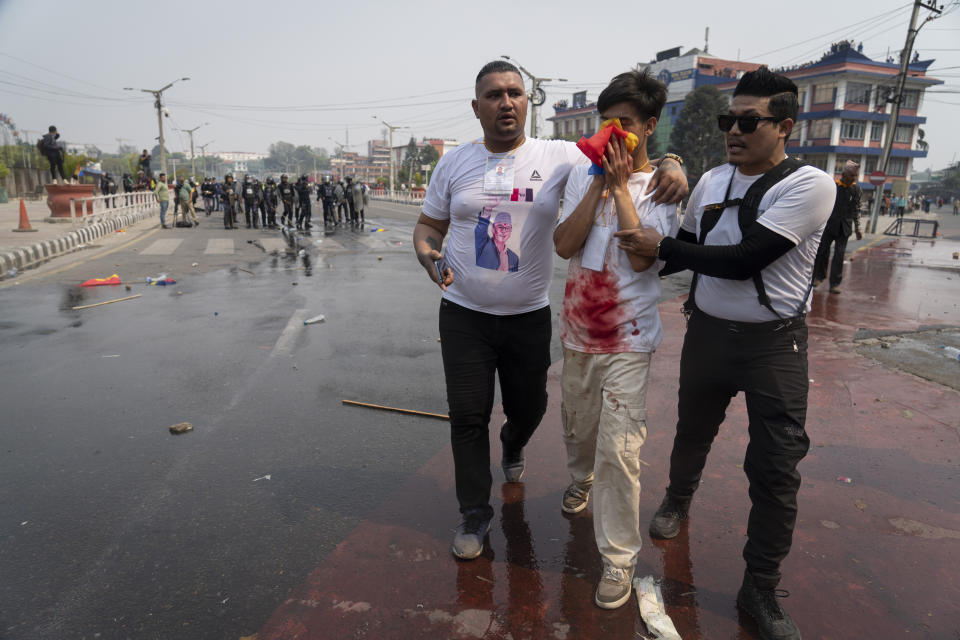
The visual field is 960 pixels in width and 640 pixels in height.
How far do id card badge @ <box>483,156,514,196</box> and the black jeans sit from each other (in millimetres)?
555

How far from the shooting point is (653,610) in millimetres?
2480

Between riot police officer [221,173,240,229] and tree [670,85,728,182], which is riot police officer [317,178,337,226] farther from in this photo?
tree [670,85,728,182]

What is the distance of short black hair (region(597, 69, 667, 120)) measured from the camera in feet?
8.30

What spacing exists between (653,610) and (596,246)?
1.48 m

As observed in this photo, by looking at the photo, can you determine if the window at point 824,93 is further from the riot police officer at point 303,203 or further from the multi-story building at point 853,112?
the riot police officer at point 303,203

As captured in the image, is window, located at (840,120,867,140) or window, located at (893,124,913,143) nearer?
window, located at (840,120,867,140)

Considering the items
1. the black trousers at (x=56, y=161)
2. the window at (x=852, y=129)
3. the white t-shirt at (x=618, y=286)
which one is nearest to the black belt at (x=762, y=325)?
the white t-shirt at (x=618, y=286)

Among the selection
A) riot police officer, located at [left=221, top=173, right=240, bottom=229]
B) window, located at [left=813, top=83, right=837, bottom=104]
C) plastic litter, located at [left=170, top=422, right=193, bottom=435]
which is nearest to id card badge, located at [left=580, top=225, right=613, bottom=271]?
plastic litter, located at [left=170, top=422, right=193, bottom=435]

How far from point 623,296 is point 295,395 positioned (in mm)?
3273

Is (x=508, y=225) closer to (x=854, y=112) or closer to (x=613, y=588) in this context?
(x=613, y=588)

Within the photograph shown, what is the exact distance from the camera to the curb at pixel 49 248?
1131cm

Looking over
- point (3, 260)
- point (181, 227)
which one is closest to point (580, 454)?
point (3, 260)

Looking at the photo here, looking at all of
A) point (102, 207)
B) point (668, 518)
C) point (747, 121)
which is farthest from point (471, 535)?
point (102, 207)

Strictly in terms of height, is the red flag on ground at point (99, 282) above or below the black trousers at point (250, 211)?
below
